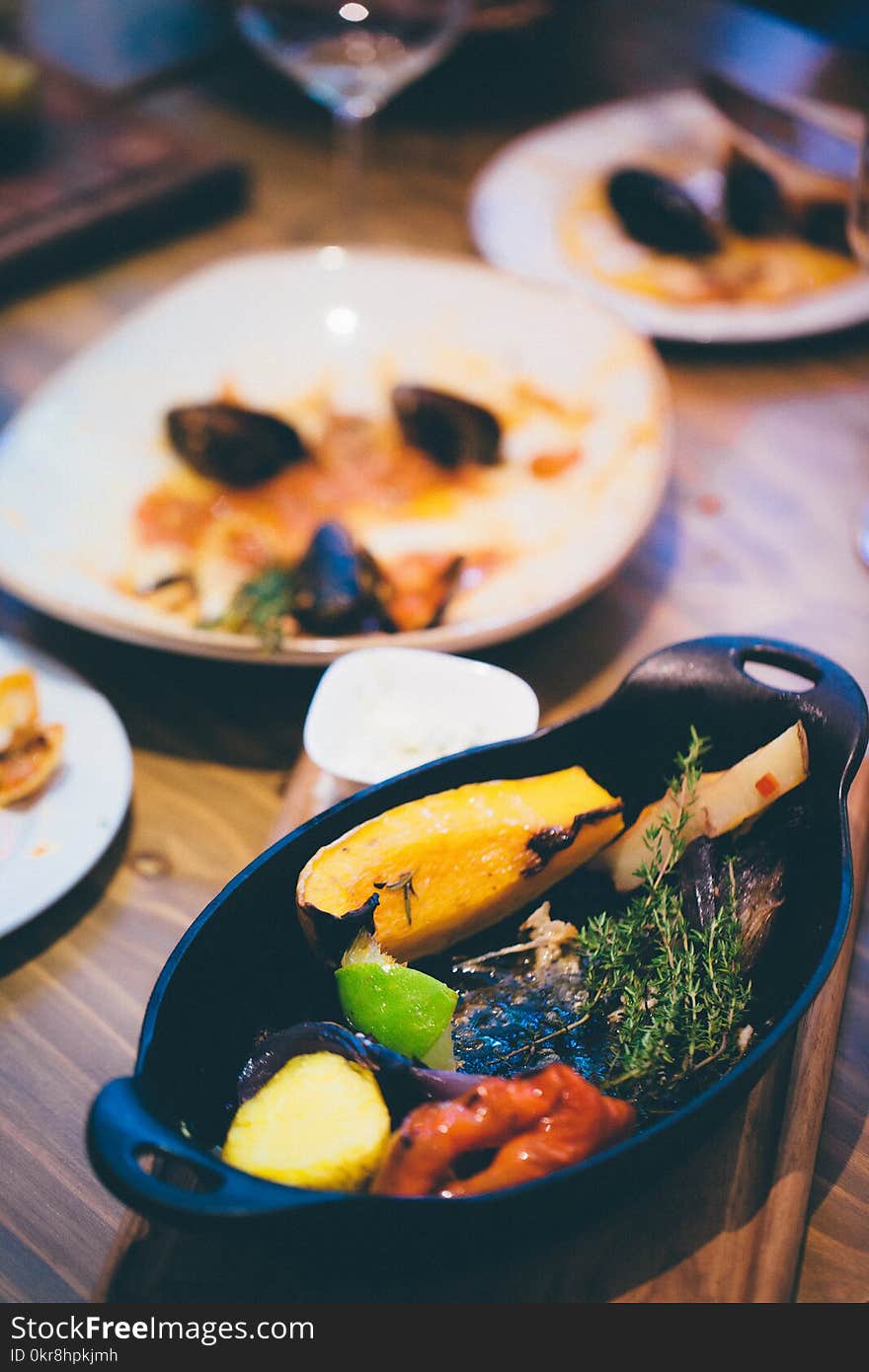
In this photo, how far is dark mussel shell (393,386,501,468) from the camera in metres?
1.56

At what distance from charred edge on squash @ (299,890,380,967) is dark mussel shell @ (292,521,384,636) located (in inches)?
18.4

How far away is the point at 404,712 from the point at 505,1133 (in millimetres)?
477

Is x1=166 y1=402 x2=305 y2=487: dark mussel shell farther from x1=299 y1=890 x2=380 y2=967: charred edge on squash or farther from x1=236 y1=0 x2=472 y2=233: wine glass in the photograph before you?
x1=299 y1=890 x2=380 y2=967: charred edge on squash

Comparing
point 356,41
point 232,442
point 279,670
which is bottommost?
point 279,670

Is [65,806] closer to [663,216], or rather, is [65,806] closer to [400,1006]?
[400,1006]

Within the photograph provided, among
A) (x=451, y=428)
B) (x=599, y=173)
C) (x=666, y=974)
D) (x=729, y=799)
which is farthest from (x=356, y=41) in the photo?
(x=666, y=974)

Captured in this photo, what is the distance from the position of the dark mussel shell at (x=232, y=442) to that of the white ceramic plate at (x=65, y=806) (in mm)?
375

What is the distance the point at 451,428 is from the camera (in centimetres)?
156

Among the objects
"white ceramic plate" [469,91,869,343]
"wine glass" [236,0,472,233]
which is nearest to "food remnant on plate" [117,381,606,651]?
"white ceramic plate" [469,91,869,343]

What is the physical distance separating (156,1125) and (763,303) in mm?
1526

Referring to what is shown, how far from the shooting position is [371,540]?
1469 mm

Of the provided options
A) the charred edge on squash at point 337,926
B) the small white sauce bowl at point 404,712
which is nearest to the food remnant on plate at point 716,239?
the small white sauce bowl at point 404,712

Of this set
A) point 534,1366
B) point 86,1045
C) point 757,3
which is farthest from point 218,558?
point 757,3

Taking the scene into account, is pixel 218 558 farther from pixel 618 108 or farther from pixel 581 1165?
pixel 618 108
